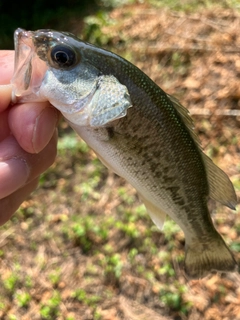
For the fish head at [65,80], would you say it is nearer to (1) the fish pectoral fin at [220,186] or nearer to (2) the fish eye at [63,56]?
(2) the fish eye at [63,56]

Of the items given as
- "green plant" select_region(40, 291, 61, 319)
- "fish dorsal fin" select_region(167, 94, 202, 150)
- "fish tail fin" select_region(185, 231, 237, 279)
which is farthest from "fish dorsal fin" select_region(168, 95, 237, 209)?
"green plant" select_region(40, 291, 61, 319)

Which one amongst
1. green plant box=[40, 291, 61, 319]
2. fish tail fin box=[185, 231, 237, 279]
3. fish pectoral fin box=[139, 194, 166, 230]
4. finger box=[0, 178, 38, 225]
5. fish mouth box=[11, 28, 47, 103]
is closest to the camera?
fish mouth box=[11, 28, 47, 103]

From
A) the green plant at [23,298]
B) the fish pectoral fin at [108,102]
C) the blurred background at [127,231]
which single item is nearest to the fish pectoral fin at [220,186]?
the fish pectoral fin at [108,102]

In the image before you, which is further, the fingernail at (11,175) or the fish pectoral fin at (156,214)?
the fish pectoral fin at (156,214)

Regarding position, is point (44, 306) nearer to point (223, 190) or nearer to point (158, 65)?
point (223, 190)

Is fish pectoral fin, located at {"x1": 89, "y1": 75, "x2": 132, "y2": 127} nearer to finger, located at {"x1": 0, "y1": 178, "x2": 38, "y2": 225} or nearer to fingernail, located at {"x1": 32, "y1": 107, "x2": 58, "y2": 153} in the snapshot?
fingernail, located at {"x1": 32, "y1": 107, "x2": 58, "y2": 153}

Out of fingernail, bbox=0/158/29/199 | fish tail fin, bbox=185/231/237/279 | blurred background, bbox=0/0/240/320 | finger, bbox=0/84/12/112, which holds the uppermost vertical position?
finger, bbox=0/84/12/112
